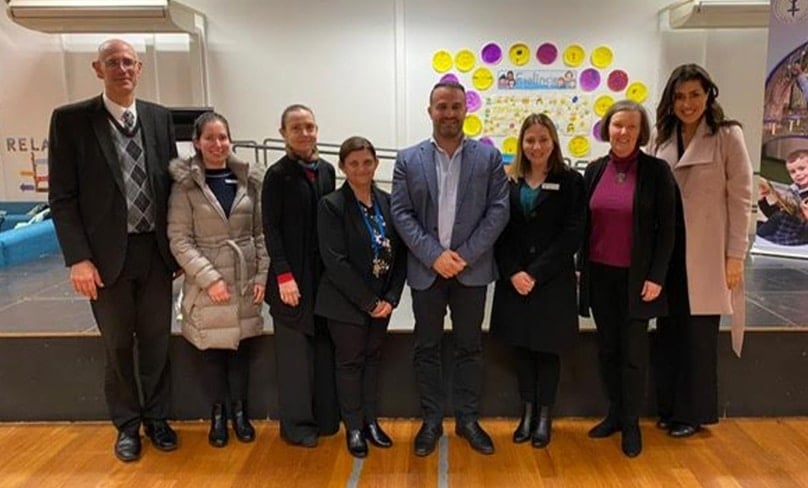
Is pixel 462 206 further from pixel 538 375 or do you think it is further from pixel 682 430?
pixel 682 430

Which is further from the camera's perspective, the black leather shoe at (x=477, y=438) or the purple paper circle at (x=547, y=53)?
the purple paper circle at (x=547, y=53)

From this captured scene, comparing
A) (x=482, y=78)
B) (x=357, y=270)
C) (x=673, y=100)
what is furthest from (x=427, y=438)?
(x=482, y=78)

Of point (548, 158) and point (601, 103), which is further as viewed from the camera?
point (601, 103)

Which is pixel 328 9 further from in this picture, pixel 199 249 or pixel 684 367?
pixel 684 367

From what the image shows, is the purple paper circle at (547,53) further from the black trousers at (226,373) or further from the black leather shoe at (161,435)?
the black leather shoe at (161,435)

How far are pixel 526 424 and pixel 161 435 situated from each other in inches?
64.8

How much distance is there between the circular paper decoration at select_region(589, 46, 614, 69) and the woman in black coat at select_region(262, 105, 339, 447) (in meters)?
4.68

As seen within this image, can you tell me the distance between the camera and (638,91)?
6.56 meters

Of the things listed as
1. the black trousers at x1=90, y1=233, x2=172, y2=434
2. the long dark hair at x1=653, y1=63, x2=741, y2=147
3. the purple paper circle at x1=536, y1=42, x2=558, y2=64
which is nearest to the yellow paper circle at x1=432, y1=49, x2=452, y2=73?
the purple paper circle at x1=536, y1=42, x2=558, y2=64

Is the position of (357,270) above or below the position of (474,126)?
below

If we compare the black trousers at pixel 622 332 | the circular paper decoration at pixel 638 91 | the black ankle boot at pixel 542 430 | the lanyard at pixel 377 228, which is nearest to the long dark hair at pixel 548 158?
the black trousers at pixel 622 332

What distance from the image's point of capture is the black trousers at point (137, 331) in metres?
2.56

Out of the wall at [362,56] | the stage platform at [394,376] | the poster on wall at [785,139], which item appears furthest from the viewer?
the wall at [362,56]

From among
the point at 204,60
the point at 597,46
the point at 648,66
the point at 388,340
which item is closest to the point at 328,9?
the point at 204,60
